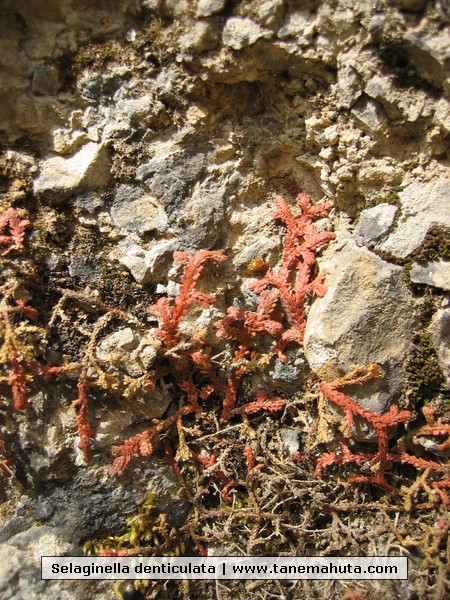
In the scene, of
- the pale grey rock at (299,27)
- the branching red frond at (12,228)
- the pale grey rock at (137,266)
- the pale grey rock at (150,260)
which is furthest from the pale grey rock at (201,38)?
the branching red frond at (12,228)

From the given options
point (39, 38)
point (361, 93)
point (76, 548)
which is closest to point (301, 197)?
point (361, 93)

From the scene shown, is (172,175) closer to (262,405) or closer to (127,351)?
(127,351)

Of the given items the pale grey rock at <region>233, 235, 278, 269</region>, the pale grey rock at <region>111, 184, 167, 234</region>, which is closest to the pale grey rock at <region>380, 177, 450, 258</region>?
the pale grey rock at <region>233, 235, 278, 269</region>

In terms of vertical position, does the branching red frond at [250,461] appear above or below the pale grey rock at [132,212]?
below

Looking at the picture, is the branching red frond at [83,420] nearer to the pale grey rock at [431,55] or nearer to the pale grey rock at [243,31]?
the pale grey rock at [243,31]

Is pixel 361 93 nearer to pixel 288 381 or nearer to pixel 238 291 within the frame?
pixel 238 291

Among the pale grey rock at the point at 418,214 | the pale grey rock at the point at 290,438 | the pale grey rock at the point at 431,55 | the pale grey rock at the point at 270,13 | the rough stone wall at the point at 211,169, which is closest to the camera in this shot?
the pale grey rock at the point at 431,55

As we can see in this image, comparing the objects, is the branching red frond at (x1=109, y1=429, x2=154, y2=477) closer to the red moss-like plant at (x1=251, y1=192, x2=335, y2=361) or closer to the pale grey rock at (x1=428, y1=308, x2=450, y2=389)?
the red moss-like plant at (x1=251, y1=192, x2=335, y2=361)
